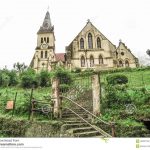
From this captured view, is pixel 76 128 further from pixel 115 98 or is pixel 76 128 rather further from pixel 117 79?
pixel 117 79

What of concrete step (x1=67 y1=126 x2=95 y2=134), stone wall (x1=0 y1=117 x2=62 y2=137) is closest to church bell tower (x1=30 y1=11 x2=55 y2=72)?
stone wall (x1=0 y1=117 x2=62 y2=137)

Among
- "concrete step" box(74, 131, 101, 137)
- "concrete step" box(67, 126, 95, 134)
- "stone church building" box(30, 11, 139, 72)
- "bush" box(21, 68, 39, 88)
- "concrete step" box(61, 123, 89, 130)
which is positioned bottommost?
"concrete step" box(74, 131, 101, 137)

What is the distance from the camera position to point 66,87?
1279cm

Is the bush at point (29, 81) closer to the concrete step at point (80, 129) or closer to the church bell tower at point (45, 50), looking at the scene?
the concrete step at point (80, 129)

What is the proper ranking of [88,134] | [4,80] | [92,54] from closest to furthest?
[88,134], [4,80], [92,54]

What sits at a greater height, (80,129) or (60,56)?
(60,56)

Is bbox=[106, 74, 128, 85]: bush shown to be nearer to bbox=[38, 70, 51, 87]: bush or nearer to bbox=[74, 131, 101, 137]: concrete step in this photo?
bbox=[38, 70, 51, 87]: bush

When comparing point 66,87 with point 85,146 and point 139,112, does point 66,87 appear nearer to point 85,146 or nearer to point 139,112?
point 139,112

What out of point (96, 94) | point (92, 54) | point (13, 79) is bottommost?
point (96, 94)

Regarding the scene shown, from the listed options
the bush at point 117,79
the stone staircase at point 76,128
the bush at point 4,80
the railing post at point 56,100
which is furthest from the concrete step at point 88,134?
the bush at point 4,80

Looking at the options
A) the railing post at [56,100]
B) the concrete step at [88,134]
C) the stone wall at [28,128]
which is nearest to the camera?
the concrete step at [88,134]

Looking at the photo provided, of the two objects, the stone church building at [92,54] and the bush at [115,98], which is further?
the stone church building at [92,54]

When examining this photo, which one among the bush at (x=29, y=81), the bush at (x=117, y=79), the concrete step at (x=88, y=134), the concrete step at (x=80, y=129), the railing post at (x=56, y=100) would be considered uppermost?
the bush at (x=29, y=81)

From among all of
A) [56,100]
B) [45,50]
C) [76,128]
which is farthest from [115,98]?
[45,50]
